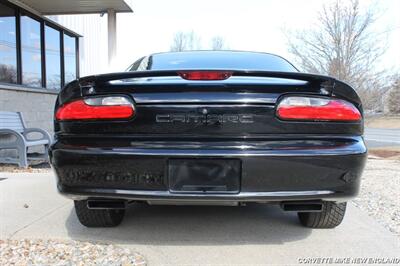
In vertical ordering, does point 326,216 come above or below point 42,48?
below

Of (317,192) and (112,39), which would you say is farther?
(112,39)

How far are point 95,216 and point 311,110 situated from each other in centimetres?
165

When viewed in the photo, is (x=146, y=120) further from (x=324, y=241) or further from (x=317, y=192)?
(x=324, y=241)

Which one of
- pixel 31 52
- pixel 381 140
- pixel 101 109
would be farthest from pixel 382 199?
pixel 381 140

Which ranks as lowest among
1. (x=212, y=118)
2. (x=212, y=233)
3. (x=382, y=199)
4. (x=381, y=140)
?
(x=381, y=140)

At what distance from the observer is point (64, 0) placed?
9.01m

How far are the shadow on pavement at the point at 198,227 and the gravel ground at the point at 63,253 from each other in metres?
0.16

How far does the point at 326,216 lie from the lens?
117 inches

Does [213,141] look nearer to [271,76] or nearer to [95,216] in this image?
[271,76]

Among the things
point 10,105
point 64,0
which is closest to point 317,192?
point 10,105

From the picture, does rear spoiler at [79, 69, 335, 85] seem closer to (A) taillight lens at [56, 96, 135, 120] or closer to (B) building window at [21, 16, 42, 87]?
(A) taillight lens at [56, 96, 135, 120]

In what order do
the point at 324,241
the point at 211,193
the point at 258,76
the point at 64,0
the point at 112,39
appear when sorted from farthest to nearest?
1. the point at 112,39
2. the point at 64,0
3. the point at 324,241
4. the point at 258,76
5. the point at 211,193

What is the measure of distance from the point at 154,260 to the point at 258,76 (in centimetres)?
128

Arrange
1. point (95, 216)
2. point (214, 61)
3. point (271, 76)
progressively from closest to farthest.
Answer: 1. point (271, 76)
2. point (95, 216)
3. point (214, 61)
